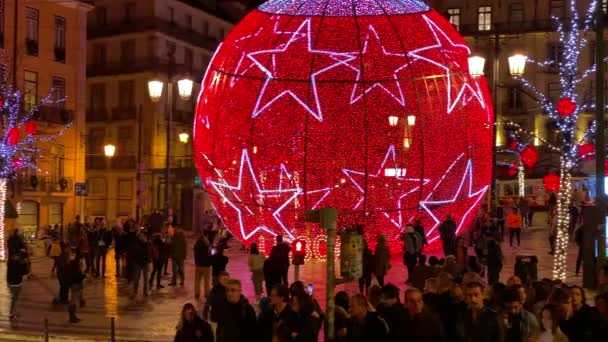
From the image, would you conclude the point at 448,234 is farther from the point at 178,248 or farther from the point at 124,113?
the point at 124,113

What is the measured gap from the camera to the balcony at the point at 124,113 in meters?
54.8

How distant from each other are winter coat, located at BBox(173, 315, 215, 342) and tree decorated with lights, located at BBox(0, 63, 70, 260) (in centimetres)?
2146

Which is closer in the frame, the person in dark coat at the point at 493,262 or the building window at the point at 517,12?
the person in dark coat at the point at 493,262

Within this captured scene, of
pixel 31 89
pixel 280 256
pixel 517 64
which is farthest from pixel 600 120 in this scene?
pixel 31 89

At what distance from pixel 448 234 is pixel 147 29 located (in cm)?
3520

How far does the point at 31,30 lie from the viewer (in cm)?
4097

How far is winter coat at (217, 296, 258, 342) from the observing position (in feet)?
30.9

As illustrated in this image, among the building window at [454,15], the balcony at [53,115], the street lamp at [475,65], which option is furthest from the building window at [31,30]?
the building window at [454,15]

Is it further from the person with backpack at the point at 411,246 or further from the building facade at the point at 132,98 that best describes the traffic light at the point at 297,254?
the building facade at the point at 132,98

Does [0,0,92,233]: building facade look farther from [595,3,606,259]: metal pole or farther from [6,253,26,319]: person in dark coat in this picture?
[595,3,606,259]: metal pole

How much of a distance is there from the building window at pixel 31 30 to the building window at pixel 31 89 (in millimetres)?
959

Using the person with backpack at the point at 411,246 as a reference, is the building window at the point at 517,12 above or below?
above

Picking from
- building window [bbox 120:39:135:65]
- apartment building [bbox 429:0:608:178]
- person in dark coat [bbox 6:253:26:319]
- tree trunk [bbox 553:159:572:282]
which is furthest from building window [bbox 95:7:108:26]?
person in dark coat [bbox 6:253:26:319]

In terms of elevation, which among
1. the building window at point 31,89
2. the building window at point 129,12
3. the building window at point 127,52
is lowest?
the building window at point 31,89
